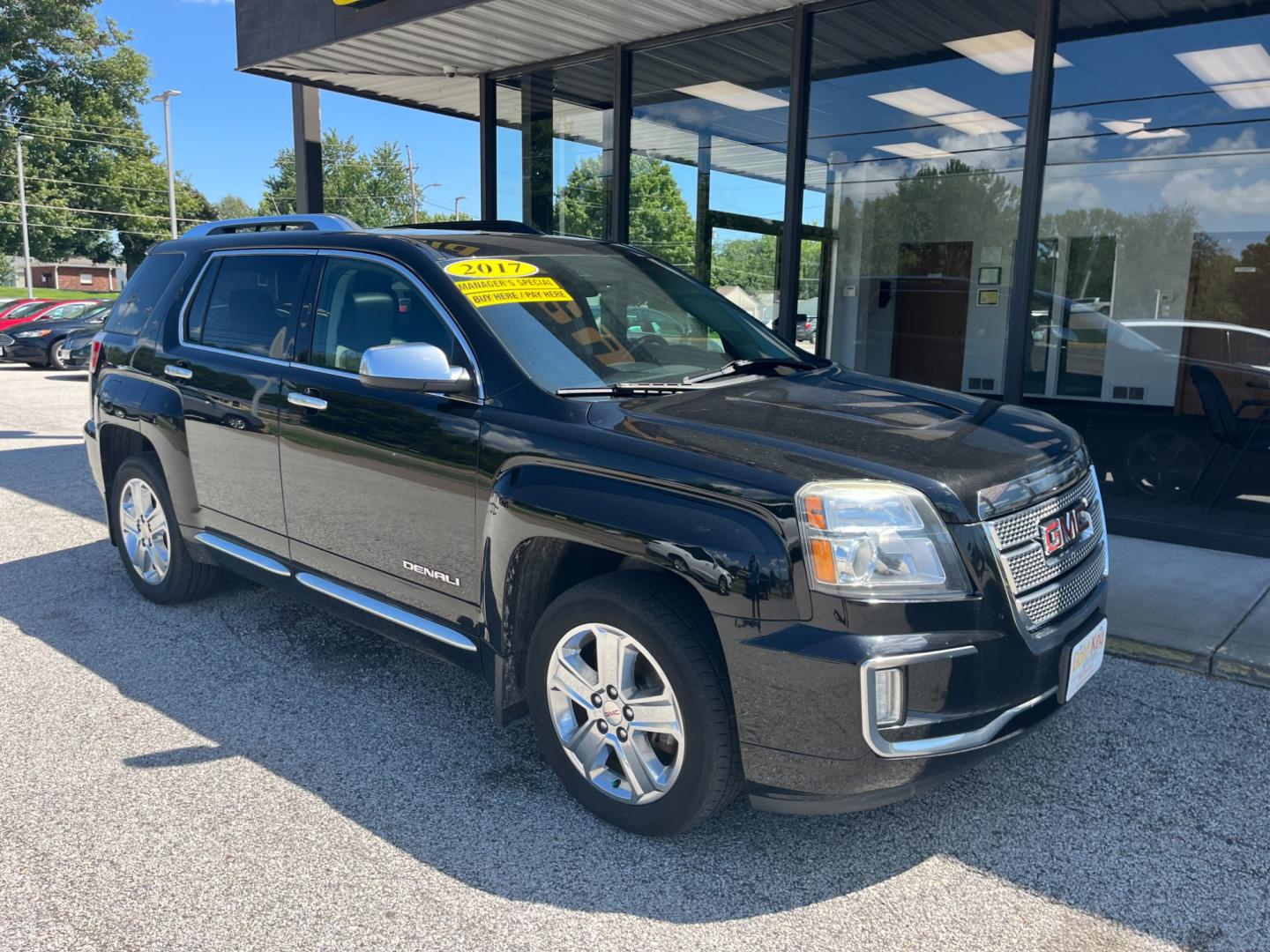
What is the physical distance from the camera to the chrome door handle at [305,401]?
392 centimetres

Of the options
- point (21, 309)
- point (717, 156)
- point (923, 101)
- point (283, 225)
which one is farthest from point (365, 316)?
point (21, 309)

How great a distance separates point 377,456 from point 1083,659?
2.52 meters

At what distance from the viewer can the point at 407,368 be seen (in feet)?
10.7

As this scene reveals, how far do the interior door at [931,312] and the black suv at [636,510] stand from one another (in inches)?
215

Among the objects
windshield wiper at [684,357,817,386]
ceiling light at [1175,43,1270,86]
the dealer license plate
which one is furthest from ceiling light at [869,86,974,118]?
the dealer license plate

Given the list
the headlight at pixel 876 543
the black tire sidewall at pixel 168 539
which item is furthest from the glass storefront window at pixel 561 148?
the headlight at pixel 876 543

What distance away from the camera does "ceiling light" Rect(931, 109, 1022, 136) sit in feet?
27.2

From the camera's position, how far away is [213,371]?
452 centimetres

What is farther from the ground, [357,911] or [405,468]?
[405,468]

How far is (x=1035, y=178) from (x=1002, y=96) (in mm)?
1555

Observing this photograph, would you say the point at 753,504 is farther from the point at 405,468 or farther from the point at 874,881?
the point at 405,468

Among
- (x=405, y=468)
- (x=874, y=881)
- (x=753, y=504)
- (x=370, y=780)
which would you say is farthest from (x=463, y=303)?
(x=874, y=881)

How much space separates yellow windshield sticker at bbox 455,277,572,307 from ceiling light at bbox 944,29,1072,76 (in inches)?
209

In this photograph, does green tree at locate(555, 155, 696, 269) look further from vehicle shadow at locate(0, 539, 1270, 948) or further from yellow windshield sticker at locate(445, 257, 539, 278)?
Result: vehicle shadow at locate(0, 539, 1270, 948)
